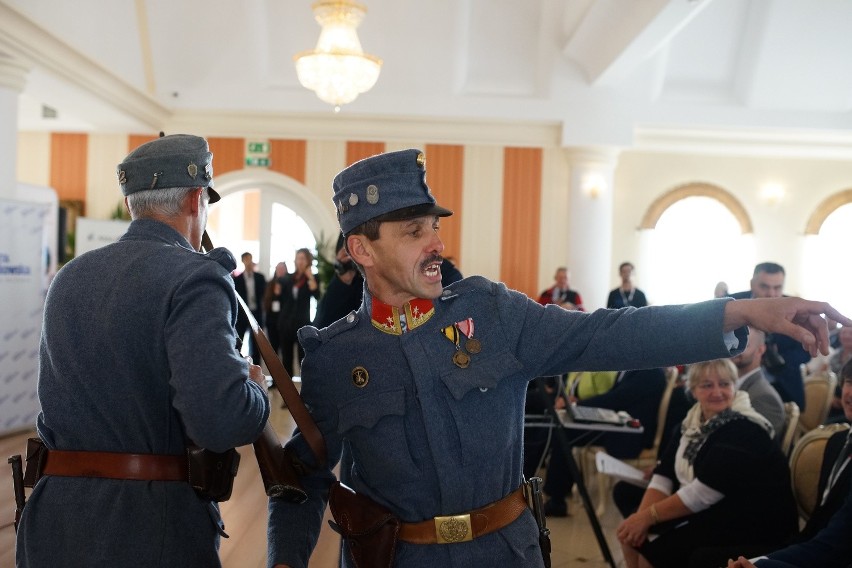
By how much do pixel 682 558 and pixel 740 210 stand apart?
35.0ft

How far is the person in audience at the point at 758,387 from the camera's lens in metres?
3.82

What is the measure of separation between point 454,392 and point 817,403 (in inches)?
149

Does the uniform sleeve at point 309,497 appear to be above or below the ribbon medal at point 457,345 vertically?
below

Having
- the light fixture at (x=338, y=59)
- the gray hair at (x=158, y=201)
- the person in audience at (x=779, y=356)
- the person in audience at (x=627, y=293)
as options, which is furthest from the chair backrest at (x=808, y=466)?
the person in audience at (x=627, y=293)

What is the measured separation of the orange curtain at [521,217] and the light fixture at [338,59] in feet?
12.2

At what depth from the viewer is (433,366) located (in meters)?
1.67

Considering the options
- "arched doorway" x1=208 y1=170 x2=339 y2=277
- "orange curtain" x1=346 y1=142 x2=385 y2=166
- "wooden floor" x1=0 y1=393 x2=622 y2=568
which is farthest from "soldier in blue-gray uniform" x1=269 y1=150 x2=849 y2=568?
"orange curtain" x1=346 y1=142 x2=385 y2=166

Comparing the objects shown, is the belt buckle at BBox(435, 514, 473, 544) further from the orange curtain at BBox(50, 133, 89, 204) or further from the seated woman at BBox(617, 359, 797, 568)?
the orange curtain at BBox(50, 133, 89, 204)

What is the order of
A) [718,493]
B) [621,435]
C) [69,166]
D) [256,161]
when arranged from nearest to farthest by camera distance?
[718,493]
[621,435]
[256,161]
[69,166]

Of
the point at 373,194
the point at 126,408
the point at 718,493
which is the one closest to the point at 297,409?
the point at 126,408

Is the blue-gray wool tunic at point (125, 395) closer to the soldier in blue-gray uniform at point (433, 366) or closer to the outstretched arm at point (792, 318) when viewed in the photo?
the soldier in blue-gray uniform at point (433, 366)

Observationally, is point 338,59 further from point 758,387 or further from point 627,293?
point 758,387

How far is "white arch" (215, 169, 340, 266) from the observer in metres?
11.9

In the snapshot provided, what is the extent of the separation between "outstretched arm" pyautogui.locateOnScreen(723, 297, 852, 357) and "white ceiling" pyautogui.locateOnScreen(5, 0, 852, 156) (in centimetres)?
917
